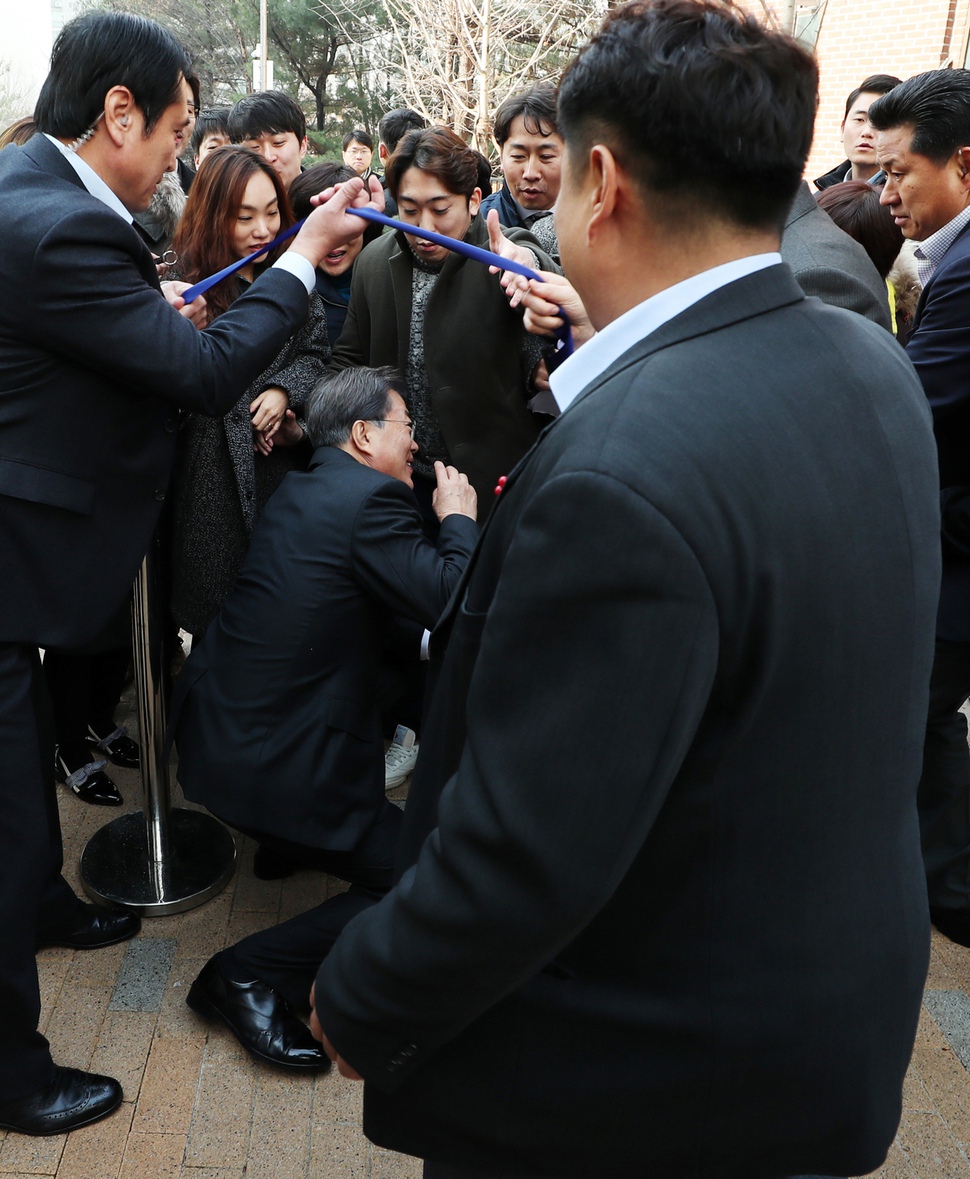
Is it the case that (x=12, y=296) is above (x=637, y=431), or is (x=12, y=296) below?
below

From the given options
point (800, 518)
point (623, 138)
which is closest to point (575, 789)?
point (800, 518)

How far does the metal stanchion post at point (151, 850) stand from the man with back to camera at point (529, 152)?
2.40m

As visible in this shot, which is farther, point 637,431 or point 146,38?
point 146,38

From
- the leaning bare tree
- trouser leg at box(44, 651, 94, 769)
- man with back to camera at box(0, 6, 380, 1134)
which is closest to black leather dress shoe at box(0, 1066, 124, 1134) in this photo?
man with back to camera at box(0, 6, 380, 1134)

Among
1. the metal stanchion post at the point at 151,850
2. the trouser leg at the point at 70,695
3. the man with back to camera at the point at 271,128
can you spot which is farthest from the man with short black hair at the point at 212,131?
the metal stanchion post at the point at 151,850

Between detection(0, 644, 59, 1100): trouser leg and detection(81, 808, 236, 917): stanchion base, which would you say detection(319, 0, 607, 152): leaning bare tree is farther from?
detection(0, 644, 59, 1100): trouser leg

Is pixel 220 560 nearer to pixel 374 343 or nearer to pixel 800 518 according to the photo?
pixel 374 343

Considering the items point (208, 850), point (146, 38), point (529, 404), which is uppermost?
point (146, 38)

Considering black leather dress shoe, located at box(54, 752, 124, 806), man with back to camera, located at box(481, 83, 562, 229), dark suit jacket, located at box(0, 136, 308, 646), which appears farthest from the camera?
man with back to camera, located at box(481, 83, 562, 229)

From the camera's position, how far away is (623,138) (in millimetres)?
955

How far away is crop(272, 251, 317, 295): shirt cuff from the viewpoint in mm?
2256

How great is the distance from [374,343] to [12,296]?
1592mm

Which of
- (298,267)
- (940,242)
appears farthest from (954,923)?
(298,267)

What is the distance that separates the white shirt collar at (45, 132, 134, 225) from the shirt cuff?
337mm
